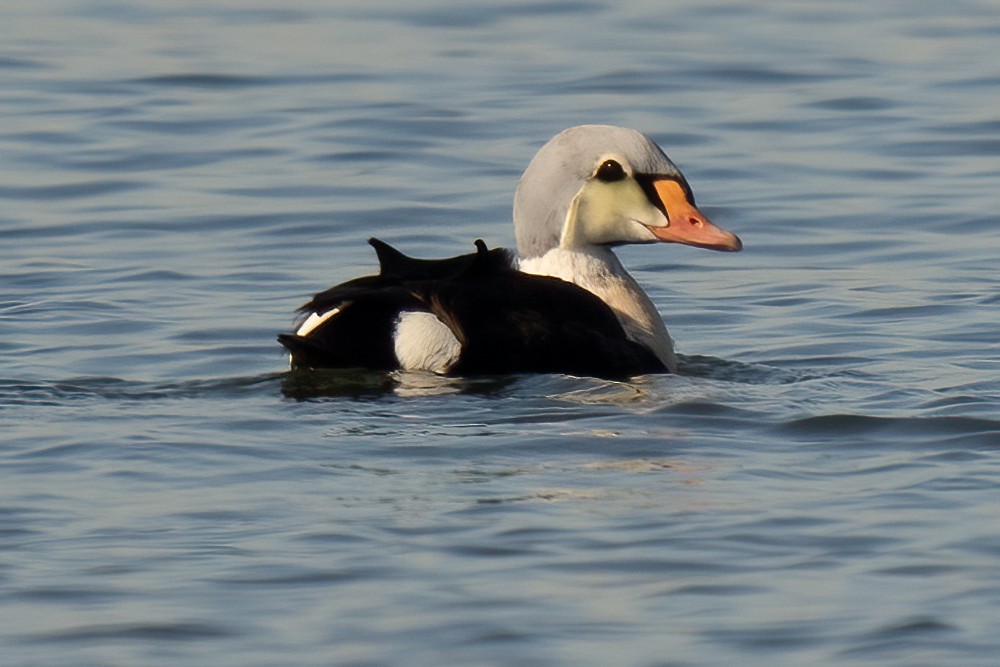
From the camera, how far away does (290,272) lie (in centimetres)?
982

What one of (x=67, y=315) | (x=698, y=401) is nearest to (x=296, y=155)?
(x=67, y=315)

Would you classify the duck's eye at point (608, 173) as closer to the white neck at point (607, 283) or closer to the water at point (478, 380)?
the white neck at point (607, 283)

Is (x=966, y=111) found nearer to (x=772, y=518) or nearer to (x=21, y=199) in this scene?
(x=21, y=199)

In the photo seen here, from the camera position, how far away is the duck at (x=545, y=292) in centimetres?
710

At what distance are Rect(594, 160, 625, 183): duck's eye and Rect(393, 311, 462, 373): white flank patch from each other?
98cm

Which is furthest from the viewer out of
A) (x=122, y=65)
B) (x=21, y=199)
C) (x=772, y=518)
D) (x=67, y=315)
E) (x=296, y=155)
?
(x=122, y=65)

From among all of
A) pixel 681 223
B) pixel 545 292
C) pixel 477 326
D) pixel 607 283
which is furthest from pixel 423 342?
pixel 681 223

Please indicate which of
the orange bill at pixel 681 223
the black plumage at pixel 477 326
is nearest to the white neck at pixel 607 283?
the orange bill at pixel 681 223

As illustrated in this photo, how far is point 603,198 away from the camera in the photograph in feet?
25.8

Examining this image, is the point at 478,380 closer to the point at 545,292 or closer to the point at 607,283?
the point at 545,292

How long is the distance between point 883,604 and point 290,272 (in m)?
4.93

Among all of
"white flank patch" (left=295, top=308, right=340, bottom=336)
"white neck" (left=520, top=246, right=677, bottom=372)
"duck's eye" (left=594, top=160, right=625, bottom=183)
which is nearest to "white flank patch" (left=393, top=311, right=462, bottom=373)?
"white flank patch" (left=295, top=308, right=340, bottom=336)

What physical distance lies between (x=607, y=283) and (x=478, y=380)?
93 cm

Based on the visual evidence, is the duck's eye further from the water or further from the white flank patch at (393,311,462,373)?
the white flank patch at (393,311,462,373)
